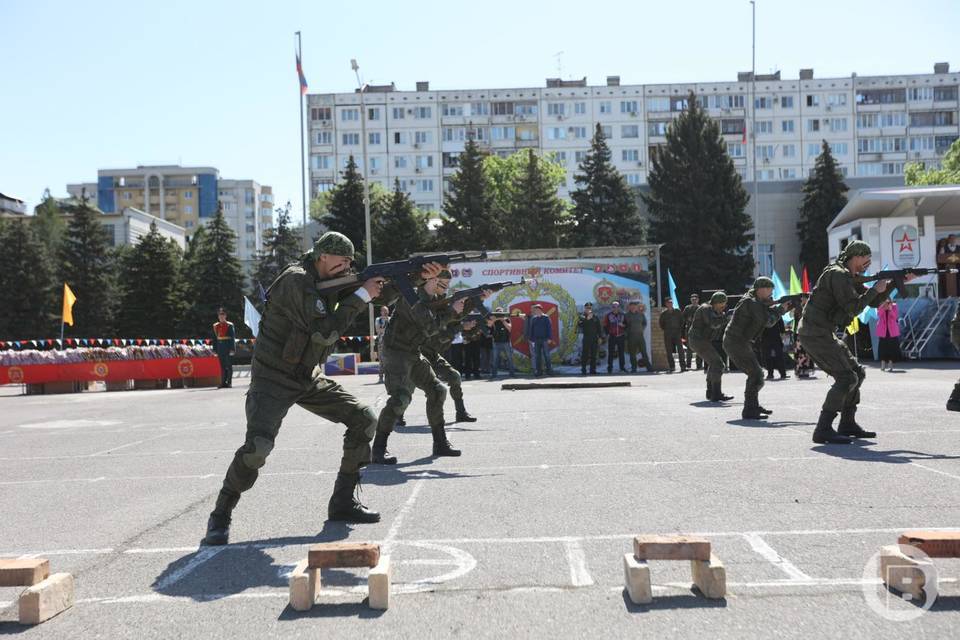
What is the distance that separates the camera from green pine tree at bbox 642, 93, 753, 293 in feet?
188

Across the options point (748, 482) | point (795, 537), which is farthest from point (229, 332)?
point (795, 537)

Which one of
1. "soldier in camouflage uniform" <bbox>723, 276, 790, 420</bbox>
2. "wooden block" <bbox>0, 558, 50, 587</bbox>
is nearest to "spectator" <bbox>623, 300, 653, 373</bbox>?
"soldier in camouflage uniform" <bbox>723, 276, 790, 420</bbox>

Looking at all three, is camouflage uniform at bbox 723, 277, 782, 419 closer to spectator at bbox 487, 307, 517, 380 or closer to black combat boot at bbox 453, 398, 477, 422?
black combat boot at bbox 453, 398, 477, 422

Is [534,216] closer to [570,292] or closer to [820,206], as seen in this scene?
[820,206]

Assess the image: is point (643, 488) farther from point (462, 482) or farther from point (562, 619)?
point (562, 619)

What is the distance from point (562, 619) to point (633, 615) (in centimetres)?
34

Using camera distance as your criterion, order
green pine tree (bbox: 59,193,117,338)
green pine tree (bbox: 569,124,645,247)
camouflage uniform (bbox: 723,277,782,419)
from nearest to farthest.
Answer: camouflage uniform (bbox: 723,277,782,419) → green pine tree (bbox: 59,193,117,338) → green pine tree (bbox: 569,124,645,247)

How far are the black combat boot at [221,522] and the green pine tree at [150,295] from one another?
5208 cm

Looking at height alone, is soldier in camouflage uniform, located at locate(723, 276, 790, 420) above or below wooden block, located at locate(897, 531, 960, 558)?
above

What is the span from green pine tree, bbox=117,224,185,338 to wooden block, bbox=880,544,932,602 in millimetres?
54996

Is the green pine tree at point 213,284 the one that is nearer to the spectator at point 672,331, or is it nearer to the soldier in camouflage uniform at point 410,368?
the spectator at point 672,331

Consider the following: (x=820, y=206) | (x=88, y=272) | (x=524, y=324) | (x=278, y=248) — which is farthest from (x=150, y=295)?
(x=820, y=206)

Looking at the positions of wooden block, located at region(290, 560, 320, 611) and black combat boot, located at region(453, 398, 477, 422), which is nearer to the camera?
wooden block, located at region(290, 560, 320, 611)

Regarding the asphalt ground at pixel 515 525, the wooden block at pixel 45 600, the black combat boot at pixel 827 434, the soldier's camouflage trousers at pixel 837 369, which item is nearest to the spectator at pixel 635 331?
the asphalt ground at pixel 515 525
